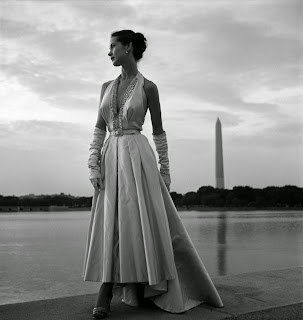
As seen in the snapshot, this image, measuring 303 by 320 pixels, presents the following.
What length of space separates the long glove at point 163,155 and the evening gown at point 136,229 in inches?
5.8

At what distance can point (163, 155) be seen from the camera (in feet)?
14.7

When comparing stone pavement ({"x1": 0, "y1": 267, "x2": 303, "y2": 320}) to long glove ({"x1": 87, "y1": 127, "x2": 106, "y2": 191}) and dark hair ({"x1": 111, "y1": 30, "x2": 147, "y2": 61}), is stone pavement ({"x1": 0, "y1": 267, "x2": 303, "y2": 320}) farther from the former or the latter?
dark hair ({"x1": 111, "y1": 30, "x2": 147, "y2": 61})

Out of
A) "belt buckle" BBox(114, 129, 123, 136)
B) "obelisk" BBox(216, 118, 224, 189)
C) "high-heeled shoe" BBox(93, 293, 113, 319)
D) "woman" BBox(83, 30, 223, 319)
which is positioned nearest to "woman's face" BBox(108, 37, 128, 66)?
"woman" BBox(83, 30, 223, 319)

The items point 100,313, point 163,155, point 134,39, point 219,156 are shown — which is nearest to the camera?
point 100,313

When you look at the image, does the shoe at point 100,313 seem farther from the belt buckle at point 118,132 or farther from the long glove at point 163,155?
the belt buckle at point 118,132

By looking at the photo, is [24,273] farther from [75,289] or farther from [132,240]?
[132,240]

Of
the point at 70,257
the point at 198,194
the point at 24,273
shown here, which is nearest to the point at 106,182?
the point at 24,273

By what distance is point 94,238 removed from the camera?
13.5ft

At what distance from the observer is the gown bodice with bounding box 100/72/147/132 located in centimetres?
425

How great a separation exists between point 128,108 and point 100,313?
1.60m

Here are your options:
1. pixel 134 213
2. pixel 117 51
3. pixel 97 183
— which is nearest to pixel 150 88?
pixel 117 51

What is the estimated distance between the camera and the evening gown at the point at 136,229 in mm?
3975

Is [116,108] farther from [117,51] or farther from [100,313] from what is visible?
[100,313]

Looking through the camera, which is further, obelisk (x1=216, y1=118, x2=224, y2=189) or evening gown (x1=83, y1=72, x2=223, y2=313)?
obelisk (x1=216, y1=118, x2=224, y2=189)
